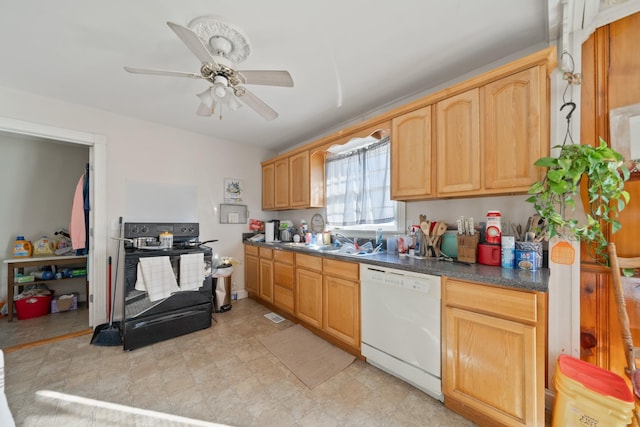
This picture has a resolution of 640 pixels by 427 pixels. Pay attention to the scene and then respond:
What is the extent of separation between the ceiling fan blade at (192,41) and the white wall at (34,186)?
11.8 feet

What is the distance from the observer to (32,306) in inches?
114

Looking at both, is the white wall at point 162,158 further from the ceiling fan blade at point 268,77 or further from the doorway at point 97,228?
the ceiling fan blade at point 268,77

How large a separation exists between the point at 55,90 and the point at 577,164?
417 centimetres

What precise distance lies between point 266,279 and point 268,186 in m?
1.48

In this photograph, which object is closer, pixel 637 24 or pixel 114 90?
pixel 637 24

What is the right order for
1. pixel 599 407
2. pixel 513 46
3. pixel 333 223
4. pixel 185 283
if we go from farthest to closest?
pixel 333 223
pixel 185 283
pixel 513 46
pixel 599 407

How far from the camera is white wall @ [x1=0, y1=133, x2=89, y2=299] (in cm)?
309

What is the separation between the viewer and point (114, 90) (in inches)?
89.1

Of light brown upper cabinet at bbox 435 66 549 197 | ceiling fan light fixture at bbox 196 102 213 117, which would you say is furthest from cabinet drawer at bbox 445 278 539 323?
ceiling fan light fixture at bbox 196 102 213 117

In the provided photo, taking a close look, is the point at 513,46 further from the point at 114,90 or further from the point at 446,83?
the point at 114,90

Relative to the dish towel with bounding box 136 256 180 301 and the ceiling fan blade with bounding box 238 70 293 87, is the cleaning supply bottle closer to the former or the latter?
the dish towel with bounding box 136 256 180 301

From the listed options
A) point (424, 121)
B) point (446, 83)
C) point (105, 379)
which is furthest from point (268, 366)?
point (446, 83)

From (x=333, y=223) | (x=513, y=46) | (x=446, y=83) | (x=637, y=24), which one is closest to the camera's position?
(x=637, y=24)

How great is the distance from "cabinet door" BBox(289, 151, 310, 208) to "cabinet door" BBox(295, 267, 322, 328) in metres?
1.00
